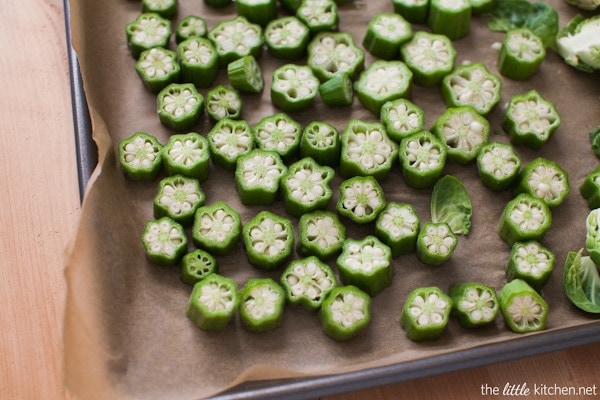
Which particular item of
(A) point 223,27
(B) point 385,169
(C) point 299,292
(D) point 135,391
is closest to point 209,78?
(A) point 223,27

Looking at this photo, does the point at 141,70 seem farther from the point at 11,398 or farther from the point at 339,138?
the point at 11,398

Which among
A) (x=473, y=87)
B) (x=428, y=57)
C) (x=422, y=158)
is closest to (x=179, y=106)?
(x=422, y=158)

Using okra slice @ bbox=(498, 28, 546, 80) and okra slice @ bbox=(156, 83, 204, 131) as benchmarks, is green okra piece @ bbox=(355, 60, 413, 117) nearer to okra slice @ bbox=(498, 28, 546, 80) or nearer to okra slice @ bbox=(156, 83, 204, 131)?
okra slice @ bbox=(498, 28, 546, 80)

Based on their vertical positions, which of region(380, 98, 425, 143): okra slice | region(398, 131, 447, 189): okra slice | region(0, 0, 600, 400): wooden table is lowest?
region(0, 0, 600, 400): wooden table

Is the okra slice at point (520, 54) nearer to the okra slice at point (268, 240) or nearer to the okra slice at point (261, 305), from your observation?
the okra slice at point (268, 240)

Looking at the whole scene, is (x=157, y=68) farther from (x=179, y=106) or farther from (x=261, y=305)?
(x=261, y=305)

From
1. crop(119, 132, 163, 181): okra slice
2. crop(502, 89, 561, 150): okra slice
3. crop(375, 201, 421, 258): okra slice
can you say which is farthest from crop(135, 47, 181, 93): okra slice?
crop(502, 89, 561, 150): okra slice
